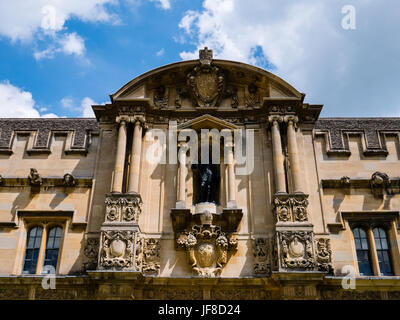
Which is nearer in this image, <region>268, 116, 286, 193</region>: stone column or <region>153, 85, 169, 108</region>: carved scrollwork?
<region>268, 116, 286, 193</region>: stone column

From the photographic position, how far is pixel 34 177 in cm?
1536

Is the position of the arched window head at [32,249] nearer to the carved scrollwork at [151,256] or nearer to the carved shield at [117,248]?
the carved shield at [117,248]

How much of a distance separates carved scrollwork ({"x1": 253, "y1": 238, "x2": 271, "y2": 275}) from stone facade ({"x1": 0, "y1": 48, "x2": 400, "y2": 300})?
3cm

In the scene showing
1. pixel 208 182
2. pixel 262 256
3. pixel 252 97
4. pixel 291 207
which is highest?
pixel 252 97

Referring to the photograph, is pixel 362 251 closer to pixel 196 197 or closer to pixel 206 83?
pixel 196 197

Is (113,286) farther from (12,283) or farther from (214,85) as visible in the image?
(214,85)

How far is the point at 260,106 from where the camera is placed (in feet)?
54.9

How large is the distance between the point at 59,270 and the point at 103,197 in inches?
107

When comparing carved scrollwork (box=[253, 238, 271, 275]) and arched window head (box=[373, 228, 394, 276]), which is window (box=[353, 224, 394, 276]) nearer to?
arched window head (box=[373, 228, 394, 276])

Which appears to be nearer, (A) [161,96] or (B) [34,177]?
(B) [34,177]

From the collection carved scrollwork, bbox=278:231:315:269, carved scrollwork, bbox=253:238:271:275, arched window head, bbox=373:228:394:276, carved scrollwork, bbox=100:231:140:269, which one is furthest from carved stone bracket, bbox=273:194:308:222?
carved scrollwork, bbox=100:231:140:269

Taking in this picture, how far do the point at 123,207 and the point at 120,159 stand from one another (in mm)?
1879

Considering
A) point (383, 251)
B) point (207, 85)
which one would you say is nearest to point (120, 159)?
point (207, 85)

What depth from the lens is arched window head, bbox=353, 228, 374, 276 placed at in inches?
565
